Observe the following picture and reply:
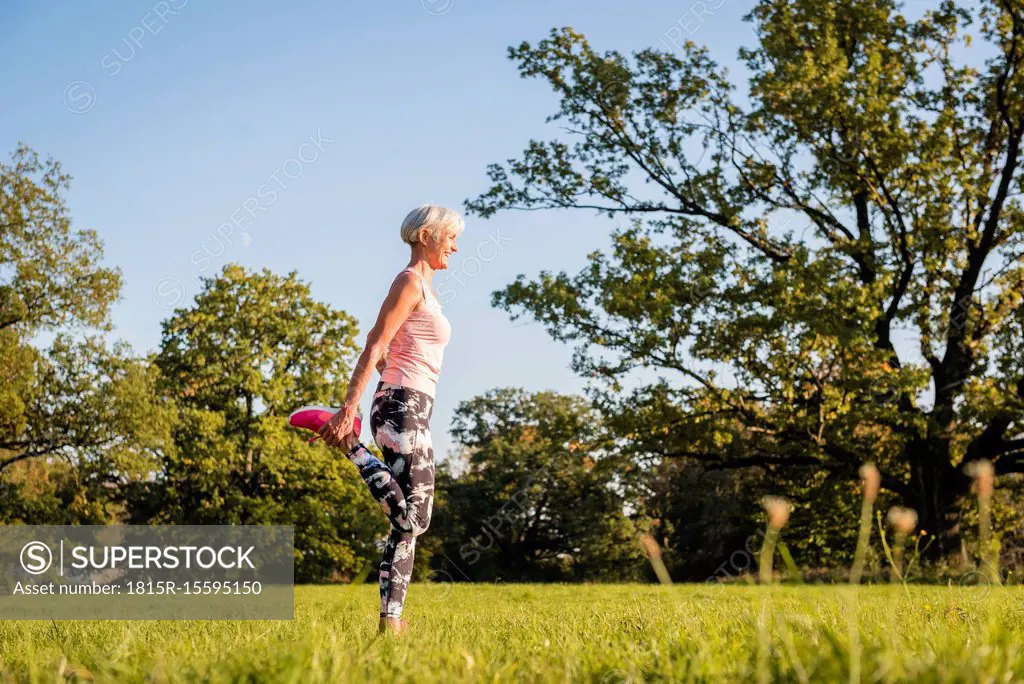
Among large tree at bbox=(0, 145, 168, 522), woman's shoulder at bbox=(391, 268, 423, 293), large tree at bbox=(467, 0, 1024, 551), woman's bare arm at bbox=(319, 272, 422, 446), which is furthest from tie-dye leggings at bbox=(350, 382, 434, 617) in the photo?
large tree at bbox=(0, 145, 168, 522)

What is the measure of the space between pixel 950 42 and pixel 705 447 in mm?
10049

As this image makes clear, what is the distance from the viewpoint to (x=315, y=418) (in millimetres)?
4539

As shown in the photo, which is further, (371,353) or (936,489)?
(936,489)

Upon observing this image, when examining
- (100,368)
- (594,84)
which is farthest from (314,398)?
(594,84)

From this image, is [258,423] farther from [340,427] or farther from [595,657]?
[595,657]

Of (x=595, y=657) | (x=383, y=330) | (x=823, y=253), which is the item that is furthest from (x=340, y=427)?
(x=823, y=253)

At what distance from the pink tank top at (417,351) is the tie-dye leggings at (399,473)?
0.18ft

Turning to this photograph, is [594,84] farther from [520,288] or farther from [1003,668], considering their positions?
[1003,668]

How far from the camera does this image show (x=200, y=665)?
2.27m

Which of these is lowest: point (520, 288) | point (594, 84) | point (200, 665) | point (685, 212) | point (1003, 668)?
point (1003, 668)

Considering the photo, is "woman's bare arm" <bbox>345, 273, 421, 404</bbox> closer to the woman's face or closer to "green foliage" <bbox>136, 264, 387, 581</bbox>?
the woman's face

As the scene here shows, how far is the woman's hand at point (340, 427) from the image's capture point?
4.37 metres

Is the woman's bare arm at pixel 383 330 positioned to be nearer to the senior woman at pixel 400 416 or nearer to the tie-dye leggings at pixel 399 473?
the senior woman at pixel 400 416

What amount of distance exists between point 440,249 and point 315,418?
1.11 m
